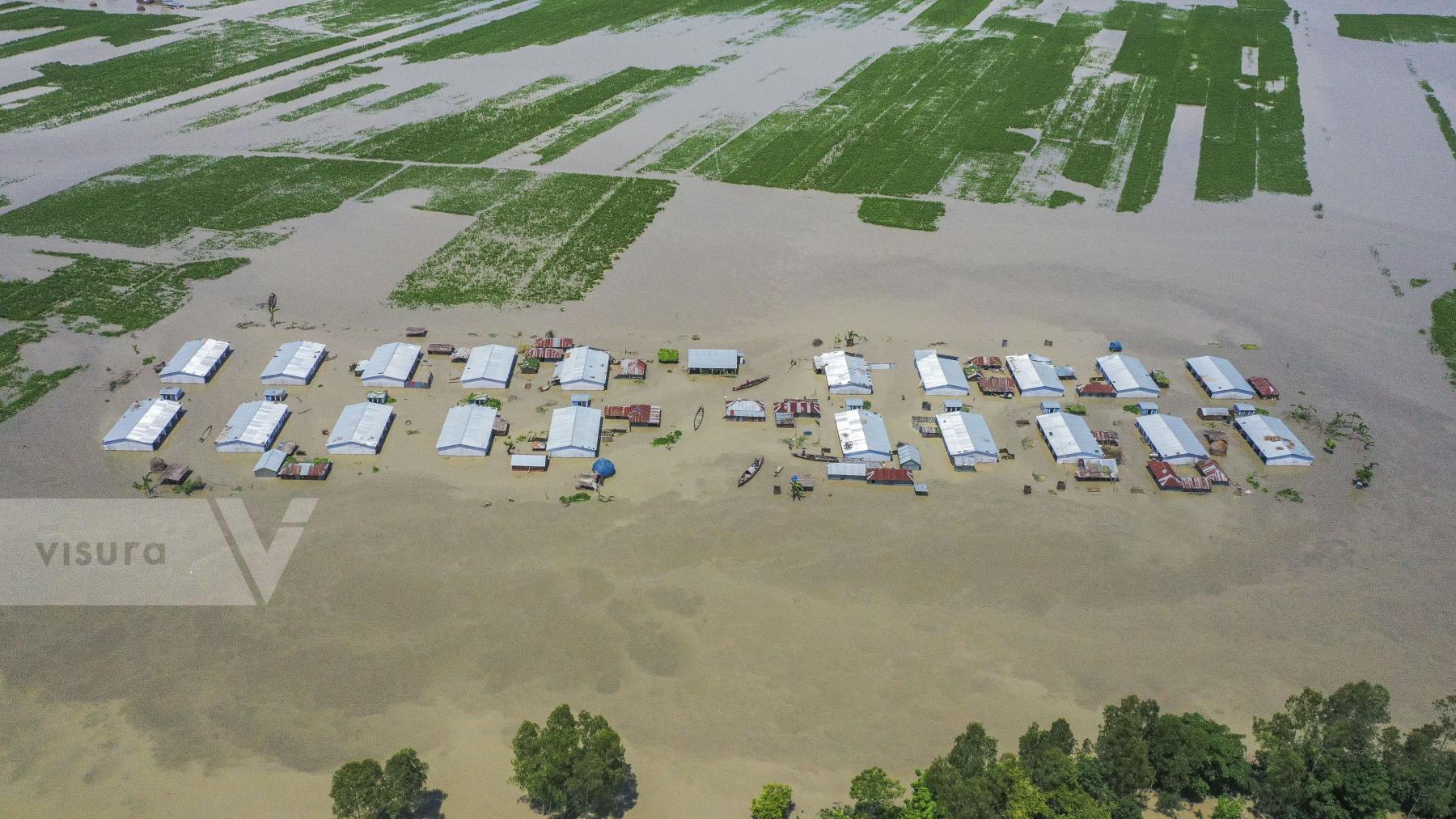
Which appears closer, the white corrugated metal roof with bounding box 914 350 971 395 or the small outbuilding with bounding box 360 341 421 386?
the white corrugated metal roof with bounding box 914 350 971 395

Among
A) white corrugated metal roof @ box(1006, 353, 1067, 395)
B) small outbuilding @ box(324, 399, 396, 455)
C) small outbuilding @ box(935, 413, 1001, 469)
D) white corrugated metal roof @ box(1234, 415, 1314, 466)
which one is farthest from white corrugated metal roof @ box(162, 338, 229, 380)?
white corrugated metal roof @ box(1234, 415, 1314, 466)

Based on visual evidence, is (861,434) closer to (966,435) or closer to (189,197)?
(966,435)

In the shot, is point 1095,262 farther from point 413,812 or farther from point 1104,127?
point 413,812

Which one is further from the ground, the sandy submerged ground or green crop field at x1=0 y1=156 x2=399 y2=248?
green crop field at x1=0 y1=156 x2=399 y2=248

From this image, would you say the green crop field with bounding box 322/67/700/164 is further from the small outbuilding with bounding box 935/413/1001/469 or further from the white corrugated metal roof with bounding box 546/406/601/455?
the small outbuilding with bounding box 935/413/1001/469

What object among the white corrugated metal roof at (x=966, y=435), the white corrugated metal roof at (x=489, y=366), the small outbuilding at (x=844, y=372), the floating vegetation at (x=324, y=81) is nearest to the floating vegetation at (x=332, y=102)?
the floating vegetation at (x=324, y=81)
